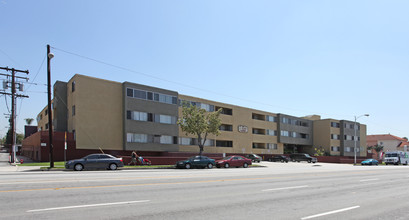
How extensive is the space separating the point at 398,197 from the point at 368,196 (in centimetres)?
107

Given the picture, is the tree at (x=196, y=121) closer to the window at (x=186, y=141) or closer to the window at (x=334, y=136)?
the window at (x=186, y=141)

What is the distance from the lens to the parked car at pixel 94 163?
23.4 metres

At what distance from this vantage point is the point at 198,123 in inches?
1567

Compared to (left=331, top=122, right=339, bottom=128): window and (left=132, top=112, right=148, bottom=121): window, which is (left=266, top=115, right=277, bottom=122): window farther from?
(left=132, top=112, right=148, bottom=121): window

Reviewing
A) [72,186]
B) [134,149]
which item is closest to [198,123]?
[134,149]

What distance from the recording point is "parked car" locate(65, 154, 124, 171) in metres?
23.4

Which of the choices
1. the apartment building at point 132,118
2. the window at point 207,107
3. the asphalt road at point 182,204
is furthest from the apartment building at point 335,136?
the asphalt road at point 182,204

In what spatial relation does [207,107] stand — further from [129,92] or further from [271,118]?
[271,118]

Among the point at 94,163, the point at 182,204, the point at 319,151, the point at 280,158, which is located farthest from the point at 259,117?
the point at 182,204

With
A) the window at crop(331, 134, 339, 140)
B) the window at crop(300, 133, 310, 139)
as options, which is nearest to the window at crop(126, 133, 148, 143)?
the window at crop(300, 133, 310, 139)

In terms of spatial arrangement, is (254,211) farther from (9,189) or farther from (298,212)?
(9,189)

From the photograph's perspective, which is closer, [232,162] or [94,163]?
[94,163]

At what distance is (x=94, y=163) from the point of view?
2444 centimetres

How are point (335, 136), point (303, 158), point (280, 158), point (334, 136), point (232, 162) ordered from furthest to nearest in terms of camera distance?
point (335, 136)
point (334, 136)
point (303, 158)
point (280, 158)
point (232, 162)
